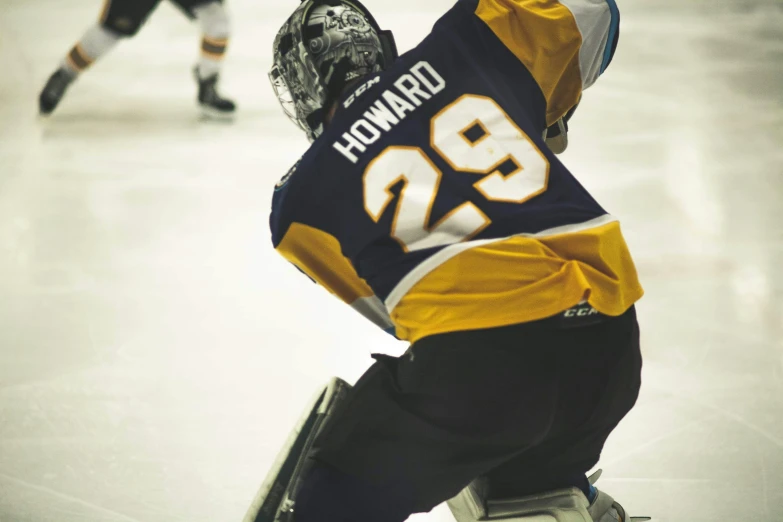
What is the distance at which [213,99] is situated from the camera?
12.8ft

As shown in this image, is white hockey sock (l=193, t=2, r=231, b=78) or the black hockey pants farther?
white hockey sock (l=193, t=2, r=231, b=78)

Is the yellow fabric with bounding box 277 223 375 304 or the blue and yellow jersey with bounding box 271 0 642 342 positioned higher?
the blue and yellow jersey with bounding box 271 0 642 342

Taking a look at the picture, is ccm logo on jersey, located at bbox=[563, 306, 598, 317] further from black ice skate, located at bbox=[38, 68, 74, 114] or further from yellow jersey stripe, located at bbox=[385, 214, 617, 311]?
black ice skate, located at bbox=[38, 68, 74, 114]

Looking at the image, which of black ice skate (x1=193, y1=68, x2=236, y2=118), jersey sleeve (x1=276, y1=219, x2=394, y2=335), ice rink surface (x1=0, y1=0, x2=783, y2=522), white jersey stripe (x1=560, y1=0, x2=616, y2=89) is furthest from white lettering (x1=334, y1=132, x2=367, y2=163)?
black ice skate (x1=193, y1=68, x2=236, y2=118)

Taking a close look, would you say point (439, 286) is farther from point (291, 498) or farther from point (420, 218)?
point (291, 498)

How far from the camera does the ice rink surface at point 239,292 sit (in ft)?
6.31

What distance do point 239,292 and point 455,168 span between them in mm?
1541

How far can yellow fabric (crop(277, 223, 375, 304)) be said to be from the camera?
1285mm

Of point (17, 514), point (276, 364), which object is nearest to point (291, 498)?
point (17, 514)

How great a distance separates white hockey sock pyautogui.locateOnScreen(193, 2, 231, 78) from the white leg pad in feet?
9.44

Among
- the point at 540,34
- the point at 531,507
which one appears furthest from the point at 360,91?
the point at 531,507

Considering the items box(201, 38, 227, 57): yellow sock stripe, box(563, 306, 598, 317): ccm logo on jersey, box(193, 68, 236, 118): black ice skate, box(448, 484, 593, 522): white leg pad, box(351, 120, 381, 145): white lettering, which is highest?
A: box(351, 120, 381, 145): white lettering

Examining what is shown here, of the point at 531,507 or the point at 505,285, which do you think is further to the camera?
the point at 531,507

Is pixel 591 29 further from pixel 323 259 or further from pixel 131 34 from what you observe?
pixel 131 34
